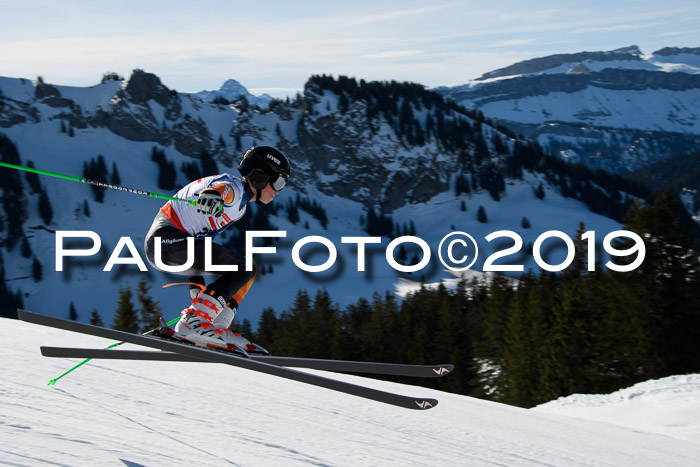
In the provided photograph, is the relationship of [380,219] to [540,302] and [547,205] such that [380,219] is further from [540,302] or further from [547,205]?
[540,302]

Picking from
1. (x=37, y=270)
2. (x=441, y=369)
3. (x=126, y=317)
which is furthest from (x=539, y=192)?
(x=441, y=369)

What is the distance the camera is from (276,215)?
17638 centimetres

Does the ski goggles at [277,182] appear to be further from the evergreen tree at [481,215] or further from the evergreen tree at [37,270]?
the evergreen tree at [481,215]

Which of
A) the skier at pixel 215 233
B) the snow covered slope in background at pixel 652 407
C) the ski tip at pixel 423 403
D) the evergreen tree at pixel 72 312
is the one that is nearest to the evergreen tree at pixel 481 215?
the evergreen tree at pixel 72 312

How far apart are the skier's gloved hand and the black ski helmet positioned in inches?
16.4

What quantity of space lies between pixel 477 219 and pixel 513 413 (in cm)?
18364

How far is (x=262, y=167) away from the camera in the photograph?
5.71 metres

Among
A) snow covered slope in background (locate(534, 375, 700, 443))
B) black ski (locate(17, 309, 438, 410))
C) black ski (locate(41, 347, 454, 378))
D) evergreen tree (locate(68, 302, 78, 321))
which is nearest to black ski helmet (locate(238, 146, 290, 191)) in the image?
black ski (locate(17, 309, 438, 410))

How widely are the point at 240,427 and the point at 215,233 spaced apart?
74.0 inches

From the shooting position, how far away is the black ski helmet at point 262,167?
5695mm

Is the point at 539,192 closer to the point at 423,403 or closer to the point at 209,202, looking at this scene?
the point at 423,403

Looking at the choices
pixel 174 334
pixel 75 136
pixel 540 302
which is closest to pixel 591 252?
pixel 540 302

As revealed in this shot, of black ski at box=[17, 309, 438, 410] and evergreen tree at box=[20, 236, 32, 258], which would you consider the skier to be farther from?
evergreen tree at box=[20, 236, 32, 258]

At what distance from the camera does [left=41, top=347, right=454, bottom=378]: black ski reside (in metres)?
5.86
